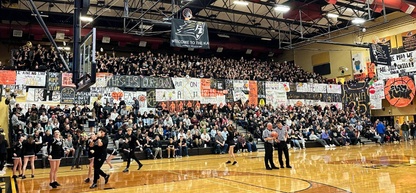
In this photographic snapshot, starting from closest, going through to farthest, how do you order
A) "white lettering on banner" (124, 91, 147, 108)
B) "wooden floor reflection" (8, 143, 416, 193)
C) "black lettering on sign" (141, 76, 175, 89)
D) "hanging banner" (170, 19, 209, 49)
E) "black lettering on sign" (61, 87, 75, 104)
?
"wooden floor reflection" (8, 143, 416, 193) < "hanging banner" (170, 19, 209, 49) < "black lettering on sign" (61, 87, 75, 104) < "white lettering on banner" (124, 91, 147, 108) < "black lettering on sign" (141, 76, 175, 89)

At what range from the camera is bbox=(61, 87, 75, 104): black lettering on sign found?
61.7 ft

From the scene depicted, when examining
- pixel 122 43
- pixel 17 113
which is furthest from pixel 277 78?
pixel 17 113

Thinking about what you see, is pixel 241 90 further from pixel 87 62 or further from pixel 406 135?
pixel 87 62

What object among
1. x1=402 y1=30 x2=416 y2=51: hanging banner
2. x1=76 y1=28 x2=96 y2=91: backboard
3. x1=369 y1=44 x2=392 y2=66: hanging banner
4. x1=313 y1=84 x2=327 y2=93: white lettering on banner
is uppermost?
x1=402 y1=30 x2=416 y2=51: hanging banner

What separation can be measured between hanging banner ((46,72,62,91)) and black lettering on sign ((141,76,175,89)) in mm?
4895

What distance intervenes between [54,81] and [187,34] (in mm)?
9137

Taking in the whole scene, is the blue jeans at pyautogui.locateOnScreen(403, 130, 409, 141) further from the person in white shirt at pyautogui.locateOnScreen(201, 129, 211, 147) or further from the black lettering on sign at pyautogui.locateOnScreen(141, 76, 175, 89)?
the black lettering on sign at pyautogui.locateOnScreen(141, 76, 175, 89)

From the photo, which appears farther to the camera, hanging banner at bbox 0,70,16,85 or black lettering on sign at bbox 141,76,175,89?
black lettering on sign at bbox 141,76,175,89

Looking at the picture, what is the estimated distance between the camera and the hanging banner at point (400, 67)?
2588 centimetres

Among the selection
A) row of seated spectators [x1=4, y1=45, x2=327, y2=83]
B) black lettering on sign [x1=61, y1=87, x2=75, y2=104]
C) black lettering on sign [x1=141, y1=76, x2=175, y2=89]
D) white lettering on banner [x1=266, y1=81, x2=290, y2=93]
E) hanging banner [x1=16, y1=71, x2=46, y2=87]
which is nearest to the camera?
hanging banner [x1=16, y1=71, x2=46, y2=87]

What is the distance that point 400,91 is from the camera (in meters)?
26.6

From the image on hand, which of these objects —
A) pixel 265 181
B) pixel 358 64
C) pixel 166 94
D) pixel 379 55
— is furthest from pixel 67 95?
pixel 358 64

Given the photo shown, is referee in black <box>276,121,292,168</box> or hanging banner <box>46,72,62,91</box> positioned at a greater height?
hanging banner <box>46,72,62,91</box>

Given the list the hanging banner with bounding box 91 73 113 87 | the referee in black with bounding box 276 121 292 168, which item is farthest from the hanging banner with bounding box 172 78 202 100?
the referee in black with bounding box 276 121 292 168
